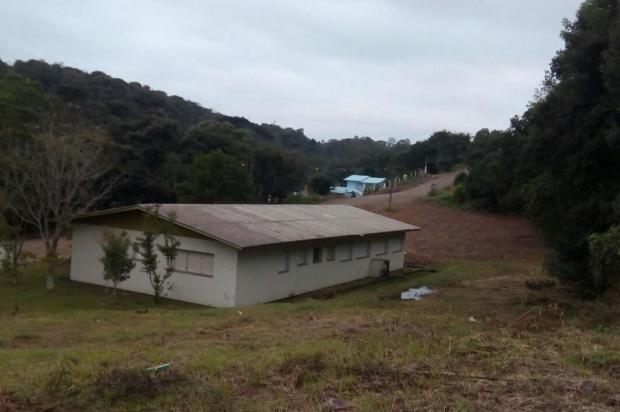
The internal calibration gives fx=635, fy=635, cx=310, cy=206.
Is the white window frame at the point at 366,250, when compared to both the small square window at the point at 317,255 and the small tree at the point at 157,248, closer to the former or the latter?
the small square window at the point at 317,255

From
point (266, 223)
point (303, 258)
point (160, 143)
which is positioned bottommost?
point (303, 258)

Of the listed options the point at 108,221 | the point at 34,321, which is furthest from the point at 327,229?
the point at 34,321

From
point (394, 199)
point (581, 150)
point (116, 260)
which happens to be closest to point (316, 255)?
point (116, 260)

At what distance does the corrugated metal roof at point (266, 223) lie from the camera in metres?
21.0

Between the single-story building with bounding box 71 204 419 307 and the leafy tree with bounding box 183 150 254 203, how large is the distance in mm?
11659

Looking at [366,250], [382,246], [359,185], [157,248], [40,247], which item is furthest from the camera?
[359,185]

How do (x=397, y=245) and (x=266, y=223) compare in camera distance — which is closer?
(x=266, y=223)

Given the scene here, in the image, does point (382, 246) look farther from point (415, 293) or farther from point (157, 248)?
point (157, 248)

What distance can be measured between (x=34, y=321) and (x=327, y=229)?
1456 centimetres

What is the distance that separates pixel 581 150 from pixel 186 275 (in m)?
12.9

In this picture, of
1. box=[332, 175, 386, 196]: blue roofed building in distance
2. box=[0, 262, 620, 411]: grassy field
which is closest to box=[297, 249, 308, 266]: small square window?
box=[0, 262, 620, 411]: grassy field

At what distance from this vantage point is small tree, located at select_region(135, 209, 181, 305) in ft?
66.4

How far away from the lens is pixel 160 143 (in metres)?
52.4

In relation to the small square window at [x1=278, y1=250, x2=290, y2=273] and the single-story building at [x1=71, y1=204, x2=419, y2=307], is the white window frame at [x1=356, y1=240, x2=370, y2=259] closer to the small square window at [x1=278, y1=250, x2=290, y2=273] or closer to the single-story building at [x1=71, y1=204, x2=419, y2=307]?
the single-story building at [x1=71, y1=204, x2=419, y2=307]
